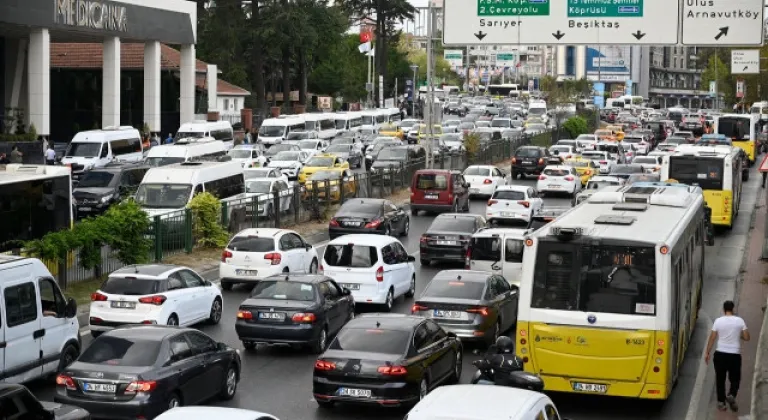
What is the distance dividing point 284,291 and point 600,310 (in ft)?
21.3

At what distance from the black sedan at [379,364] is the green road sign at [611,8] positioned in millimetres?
14414

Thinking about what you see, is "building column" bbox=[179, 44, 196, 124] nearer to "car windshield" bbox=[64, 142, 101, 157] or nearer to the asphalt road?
"car windshield" bbox=[64, 142, 101, 157]

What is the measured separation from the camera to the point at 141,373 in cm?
1570

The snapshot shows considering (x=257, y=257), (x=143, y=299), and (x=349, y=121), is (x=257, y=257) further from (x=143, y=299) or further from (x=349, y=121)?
(x=349, y=121)

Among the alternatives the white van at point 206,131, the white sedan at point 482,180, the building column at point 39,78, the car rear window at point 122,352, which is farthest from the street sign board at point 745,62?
the car rear window at point 122,352

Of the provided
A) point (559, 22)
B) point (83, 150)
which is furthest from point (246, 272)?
point (83, 150)

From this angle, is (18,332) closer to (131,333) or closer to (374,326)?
(131,333)

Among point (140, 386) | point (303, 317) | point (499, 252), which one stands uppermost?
point (499, 252)

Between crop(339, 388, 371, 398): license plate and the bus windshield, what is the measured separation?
2.61 metres

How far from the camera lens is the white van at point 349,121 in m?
82.2

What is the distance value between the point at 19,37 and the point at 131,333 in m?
53.6

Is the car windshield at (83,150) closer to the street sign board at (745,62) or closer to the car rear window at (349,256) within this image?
the car rear window at (349,256)

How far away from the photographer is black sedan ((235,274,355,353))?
2095cm

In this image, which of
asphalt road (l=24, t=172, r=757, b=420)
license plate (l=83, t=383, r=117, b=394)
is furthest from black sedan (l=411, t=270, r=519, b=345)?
license plate (l=83, t=383, r=117, b=394)
